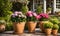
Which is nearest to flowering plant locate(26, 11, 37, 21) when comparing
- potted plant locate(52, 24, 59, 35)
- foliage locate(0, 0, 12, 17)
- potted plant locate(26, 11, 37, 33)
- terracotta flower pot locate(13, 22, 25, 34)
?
potted plant locate(26, 11, 37, 33)

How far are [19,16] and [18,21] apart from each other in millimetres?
188

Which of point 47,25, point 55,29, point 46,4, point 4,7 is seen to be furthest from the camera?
point 46,4

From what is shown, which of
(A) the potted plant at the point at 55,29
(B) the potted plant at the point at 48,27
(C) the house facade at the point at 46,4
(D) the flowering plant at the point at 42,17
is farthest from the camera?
(C) the house facade at the point at 46,4

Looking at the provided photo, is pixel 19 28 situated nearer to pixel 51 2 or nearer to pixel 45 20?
pixel 45 20

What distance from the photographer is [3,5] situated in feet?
38.6

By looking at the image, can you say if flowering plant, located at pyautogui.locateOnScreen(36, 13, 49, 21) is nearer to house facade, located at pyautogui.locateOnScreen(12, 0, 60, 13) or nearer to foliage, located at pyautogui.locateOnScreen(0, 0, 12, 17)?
foliage, located at pyautogui.locateOnScreen(0, 0, 12, 17)

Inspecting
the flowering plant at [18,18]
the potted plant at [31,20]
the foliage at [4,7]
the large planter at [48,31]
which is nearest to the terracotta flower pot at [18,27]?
the flowering plant at [18,18]

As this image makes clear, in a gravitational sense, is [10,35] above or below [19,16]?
below

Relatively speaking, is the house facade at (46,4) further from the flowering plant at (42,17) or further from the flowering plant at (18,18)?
the flowering plant at (18,18)

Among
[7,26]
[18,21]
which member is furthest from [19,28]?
[7,26]

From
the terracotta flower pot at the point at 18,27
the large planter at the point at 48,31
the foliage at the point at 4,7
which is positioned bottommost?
the large planter at the point at 48,31

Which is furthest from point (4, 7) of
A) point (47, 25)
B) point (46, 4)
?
point (46, 4)

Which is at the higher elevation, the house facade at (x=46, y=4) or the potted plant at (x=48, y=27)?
the house facade at (x=46, y=4)

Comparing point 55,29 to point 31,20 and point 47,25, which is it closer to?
point 47,25
